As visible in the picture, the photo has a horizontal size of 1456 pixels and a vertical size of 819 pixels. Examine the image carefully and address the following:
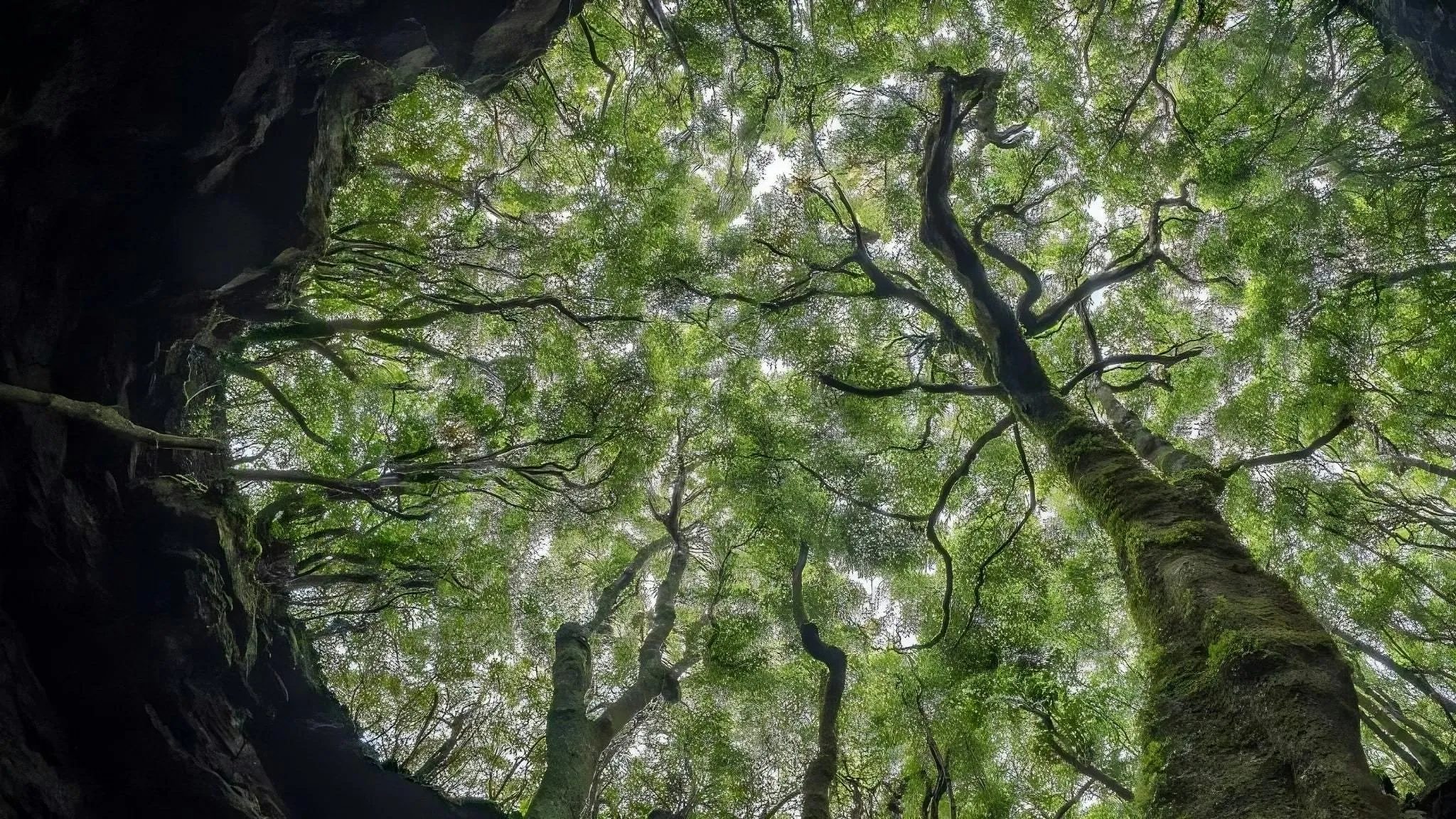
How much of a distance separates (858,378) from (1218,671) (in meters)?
6.32

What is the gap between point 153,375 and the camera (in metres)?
5.49

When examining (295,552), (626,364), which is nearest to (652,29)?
(626,364)

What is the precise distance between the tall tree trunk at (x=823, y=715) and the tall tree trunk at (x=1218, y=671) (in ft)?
10.2

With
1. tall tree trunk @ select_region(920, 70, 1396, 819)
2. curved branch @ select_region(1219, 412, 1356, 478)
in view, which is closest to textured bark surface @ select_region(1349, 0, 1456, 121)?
curved branch @ select_region(1219, 412, 1356, 478)

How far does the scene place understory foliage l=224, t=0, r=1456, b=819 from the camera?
820cm

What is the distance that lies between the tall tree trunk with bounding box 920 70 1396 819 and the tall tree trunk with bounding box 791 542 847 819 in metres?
3.10

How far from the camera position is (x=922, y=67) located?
382 inches

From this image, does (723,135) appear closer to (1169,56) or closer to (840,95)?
(840,95)

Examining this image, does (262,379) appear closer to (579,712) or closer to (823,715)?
(579,712)

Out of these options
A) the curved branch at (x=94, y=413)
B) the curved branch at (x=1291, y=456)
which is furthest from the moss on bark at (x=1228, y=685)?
the curved branch at (x=94, y=413)

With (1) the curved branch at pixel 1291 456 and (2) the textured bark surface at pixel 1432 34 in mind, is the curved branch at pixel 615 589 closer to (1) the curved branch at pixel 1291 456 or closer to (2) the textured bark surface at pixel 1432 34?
(1) the curved branch at pixel 1291 456

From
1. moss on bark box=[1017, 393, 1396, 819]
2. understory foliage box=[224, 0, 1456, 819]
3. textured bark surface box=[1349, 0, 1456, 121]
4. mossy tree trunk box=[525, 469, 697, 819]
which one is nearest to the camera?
moss on bark box=[1017, 393, 1396, 819]

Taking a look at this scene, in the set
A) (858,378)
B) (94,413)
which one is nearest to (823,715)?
(858,378)

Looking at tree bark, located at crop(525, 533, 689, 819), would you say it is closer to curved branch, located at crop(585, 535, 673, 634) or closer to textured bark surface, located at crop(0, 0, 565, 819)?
curved branch, located at crop(585, 535, 673, 634)
